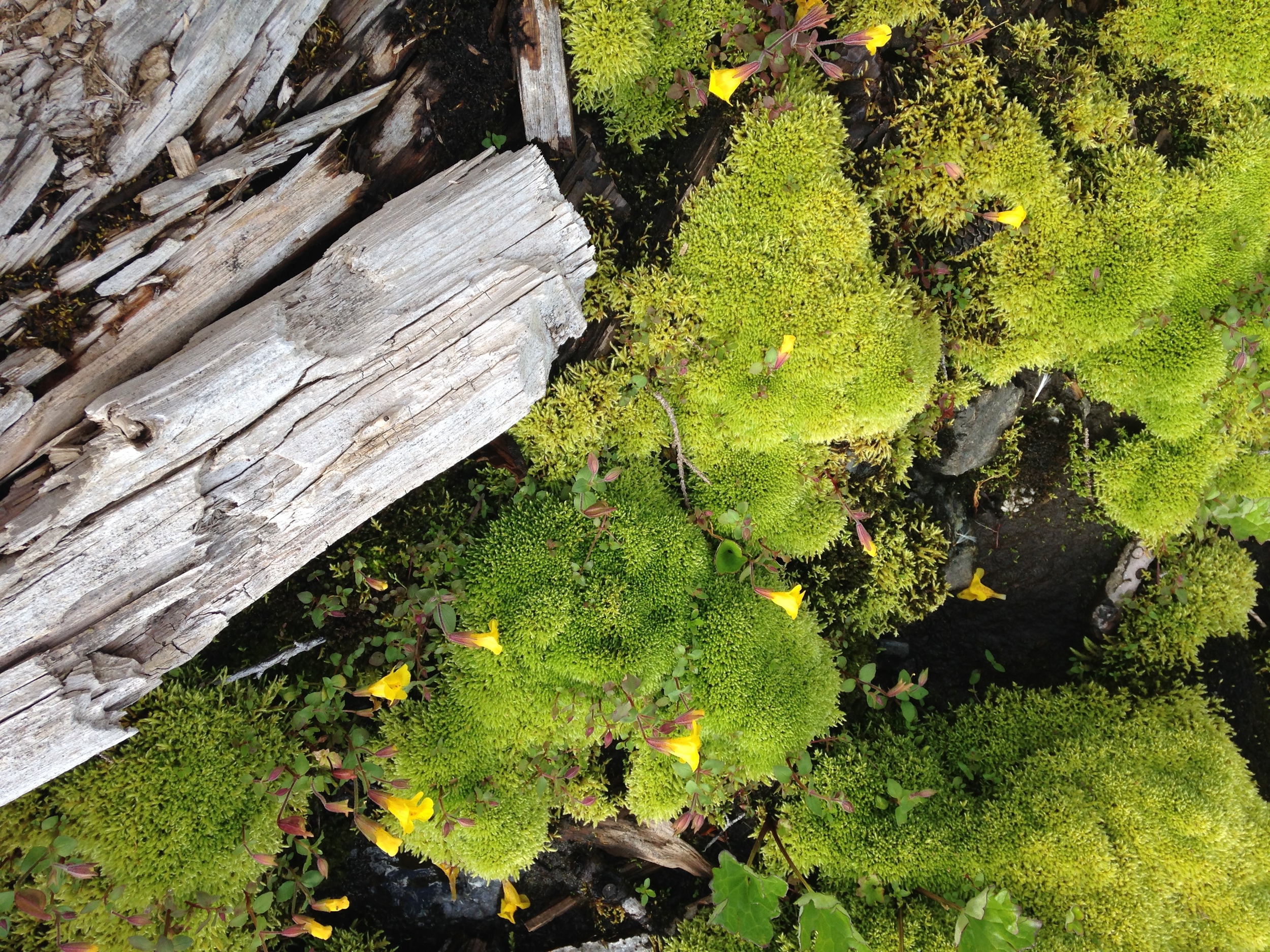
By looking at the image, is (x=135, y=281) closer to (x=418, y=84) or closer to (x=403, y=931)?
(x=418, y=84)

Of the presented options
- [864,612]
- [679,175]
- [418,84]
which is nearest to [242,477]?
[418,84]

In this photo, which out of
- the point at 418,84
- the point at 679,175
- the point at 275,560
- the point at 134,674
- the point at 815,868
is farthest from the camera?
the point at 815,868

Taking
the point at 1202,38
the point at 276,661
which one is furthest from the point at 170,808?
the point at 1202,38

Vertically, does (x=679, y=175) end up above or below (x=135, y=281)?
below

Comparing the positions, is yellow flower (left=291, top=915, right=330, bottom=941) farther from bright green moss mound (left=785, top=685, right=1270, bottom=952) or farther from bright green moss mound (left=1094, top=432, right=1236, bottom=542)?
bright green moss mound (left=1094, top=432, right=1236, bottom=542)

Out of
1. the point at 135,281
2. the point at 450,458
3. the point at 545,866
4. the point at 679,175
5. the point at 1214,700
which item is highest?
the point at 135,281

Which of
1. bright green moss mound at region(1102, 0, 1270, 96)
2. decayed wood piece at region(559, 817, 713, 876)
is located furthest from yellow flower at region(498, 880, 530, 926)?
bright green moss mound at region(1102, 0, 1270, 96)
